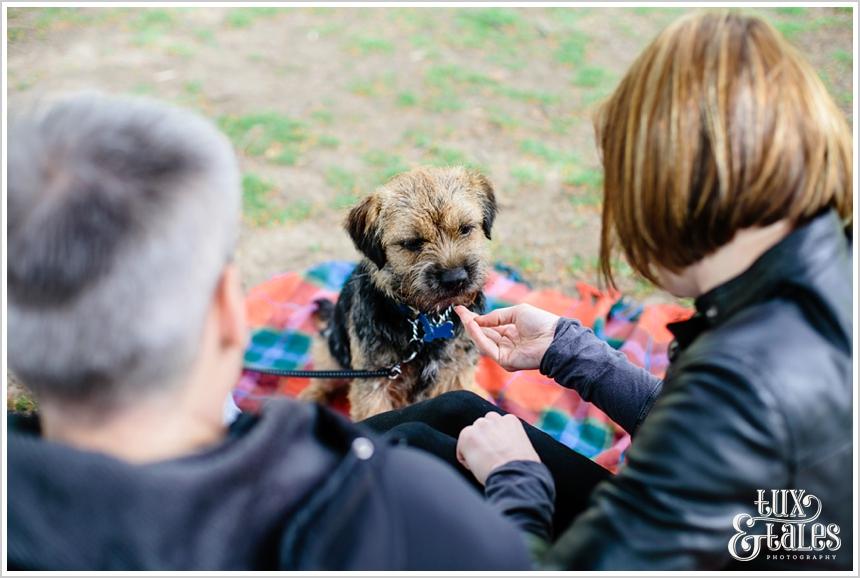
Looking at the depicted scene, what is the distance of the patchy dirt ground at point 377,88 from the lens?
6.30 metres

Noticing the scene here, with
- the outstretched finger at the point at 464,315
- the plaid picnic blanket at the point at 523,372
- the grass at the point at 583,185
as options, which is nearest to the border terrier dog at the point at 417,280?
the outstretched finger at the point at 464,315

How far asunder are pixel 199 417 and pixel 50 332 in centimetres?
36

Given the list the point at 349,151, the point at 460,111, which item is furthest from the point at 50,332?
the point at 460,111

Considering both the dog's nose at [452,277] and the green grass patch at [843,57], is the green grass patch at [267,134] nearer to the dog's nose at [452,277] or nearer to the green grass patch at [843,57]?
the dog's nose at [452,277]

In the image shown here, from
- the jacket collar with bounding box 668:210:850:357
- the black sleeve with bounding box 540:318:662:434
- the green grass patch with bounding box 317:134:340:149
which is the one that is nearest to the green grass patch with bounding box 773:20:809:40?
the green grass patch with bounding box 317:134:340:149

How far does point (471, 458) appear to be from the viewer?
2.26 metres

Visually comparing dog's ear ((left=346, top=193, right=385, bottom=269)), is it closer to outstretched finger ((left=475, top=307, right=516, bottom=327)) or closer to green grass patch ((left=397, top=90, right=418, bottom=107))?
outstretched finger ((left=475, top=307, right=516, bottom=327))

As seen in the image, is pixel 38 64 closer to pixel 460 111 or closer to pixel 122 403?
pixel 460 111

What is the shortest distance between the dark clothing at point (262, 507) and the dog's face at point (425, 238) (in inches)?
90.4

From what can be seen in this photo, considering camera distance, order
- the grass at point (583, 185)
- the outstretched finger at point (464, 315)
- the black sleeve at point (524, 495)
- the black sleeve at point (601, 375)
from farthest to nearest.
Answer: the grass at point (583, 185) < the outstretched finger at point (464, 315) < the black sleeve at point (601, 375) < the black sleeve at point (524, 495)

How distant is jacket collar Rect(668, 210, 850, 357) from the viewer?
64.3 inches

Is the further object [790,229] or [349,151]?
[349,151]

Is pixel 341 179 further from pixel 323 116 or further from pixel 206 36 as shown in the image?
pixel 206 36

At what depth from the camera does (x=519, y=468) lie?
2.08 meters
